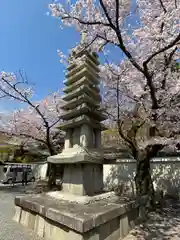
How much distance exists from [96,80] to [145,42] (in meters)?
2.92

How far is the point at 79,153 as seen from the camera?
555 centimetres

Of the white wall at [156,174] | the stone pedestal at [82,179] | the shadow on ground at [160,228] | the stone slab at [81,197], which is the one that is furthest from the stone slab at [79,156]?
the white wall at [156,174]

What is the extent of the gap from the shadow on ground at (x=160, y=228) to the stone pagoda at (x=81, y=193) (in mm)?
345

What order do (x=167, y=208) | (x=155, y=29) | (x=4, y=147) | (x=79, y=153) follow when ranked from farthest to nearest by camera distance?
(x=4, y=147)
(x=167, y=208)
(x=155, y=29)
(x=79, y=153)

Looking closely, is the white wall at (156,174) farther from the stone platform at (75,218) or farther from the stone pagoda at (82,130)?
the stone pagoda at (82,130)

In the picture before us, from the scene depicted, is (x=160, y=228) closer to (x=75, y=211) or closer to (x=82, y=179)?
(x=82, y=179)

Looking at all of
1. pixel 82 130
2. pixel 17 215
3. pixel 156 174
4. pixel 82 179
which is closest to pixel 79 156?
pixel 82 179

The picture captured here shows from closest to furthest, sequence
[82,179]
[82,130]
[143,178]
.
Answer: [82,179] < [82,130] < [143,178]

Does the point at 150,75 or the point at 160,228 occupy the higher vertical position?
the point at 150,75

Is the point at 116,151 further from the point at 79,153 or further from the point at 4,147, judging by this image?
the point at 4,147

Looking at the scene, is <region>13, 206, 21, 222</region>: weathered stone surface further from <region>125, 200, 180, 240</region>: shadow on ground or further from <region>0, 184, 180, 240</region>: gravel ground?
<region>125, 200, 180, 240</region>: shadow on ground

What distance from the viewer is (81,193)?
5410 millimetres

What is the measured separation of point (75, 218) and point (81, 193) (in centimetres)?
163

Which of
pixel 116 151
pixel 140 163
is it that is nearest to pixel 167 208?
pixel 140 163
